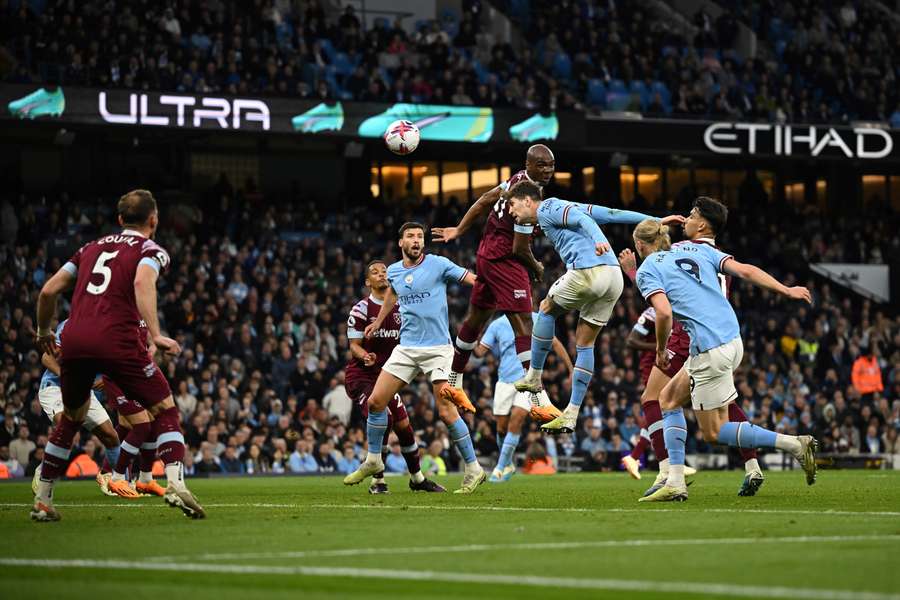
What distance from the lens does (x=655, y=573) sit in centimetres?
701

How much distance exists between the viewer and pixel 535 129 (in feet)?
114

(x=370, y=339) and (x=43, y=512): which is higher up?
(x=370, y=339)

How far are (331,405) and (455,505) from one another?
49.4 ft

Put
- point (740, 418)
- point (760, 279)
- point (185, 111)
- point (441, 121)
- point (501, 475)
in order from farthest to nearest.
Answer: point (441, 121) < point (185, 111) < point (501, 475) < point (740, 418) < point (760, 279)

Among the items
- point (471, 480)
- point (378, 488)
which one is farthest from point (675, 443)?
point (378, 488)

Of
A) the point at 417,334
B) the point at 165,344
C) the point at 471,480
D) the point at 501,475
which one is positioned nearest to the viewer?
the point at 165,344

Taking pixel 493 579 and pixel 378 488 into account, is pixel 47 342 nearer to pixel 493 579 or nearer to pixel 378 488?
pixel 378 488

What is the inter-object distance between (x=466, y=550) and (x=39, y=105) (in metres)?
23.8

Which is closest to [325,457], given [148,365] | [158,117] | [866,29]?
[158,117]

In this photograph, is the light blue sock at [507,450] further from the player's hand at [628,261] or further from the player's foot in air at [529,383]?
the player's hand at [628,261]

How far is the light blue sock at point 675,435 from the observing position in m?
13.0

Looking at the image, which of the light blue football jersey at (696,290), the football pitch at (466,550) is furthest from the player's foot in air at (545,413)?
the light blue football jersey at (696,290)

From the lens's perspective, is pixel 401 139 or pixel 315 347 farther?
pixel 315 347

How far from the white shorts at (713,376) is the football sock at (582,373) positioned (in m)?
1.85
